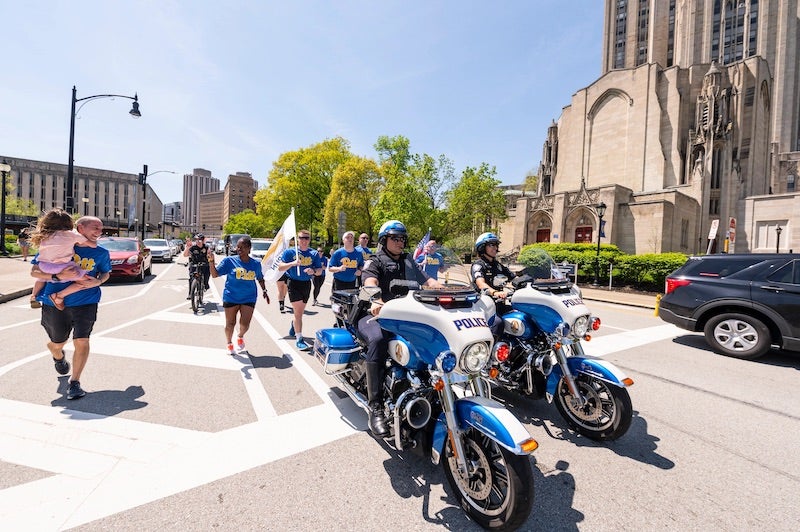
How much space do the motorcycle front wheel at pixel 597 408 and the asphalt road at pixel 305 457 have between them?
14 cm

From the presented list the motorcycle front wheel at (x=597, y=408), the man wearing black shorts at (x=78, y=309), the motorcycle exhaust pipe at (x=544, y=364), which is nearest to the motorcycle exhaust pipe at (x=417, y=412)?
the motorcycle exhaust pipe at (x=544, y=364)

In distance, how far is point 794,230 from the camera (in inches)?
1348

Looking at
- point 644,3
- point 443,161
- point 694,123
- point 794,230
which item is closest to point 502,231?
point 443,161

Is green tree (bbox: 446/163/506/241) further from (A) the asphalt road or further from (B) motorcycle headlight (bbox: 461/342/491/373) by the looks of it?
(B) motorcycle headlight (bbox: 461/342/491/373)

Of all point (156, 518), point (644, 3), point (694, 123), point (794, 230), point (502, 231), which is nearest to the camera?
point (156, 518)

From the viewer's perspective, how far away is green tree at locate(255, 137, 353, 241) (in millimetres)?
43062

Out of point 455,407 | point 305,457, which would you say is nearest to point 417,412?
point 455,407

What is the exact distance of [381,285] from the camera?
3666 mm

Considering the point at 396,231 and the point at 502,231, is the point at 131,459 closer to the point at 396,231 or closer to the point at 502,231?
the point at 396,231

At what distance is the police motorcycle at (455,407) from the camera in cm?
221

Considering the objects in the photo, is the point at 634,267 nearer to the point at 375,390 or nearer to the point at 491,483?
the point at 375,390

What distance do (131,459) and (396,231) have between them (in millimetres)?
2833

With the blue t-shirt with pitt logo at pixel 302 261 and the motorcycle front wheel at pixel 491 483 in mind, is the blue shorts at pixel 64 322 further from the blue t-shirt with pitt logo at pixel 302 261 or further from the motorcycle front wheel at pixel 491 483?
the motorcycle front wheel at pixel 491 483

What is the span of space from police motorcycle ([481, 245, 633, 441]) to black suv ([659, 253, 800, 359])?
175 inches
